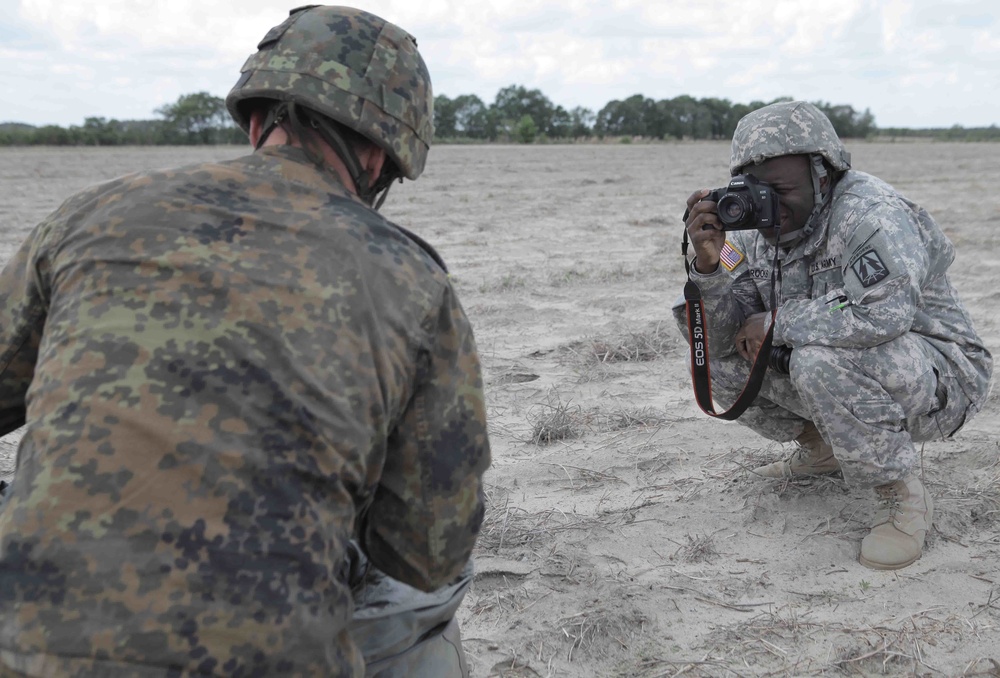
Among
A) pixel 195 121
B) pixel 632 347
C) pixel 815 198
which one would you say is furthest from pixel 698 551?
pixel 195 121

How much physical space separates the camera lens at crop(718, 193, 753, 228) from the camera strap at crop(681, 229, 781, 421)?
0.71 feet

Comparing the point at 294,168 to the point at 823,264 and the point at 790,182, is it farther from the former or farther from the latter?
the point at 823,264

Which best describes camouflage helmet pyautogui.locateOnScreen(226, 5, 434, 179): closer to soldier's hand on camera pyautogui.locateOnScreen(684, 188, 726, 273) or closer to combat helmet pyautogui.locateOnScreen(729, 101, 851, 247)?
soldier's hand on camera pyautogui.locateOnScreen(684, 188, 726, 273)

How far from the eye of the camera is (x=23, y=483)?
1.33 metres

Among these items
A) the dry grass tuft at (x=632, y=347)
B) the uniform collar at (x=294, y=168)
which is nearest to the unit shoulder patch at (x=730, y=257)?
the dry grass tuft at (x=632, y=347)

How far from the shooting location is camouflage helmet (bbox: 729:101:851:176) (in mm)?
2986

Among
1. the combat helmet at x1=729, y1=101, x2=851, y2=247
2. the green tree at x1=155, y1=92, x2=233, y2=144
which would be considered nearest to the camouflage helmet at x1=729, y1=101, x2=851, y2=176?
the combat helmet at x1=729, y1=101, x2=851, y2=247

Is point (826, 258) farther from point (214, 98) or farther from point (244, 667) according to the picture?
point (214, 98)

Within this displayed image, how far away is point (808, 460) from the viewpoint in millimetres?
3375

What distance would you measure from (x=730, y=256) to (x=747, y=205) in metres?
0.49

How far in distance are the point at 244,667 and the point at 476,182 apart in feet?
54.1

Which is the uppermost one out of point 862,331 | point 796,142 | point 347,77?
point 347,77

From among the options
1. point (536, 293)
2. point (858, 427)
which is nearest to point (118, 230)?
point (858, 427)

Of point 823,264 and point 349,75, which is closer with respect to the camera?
point 349,75
